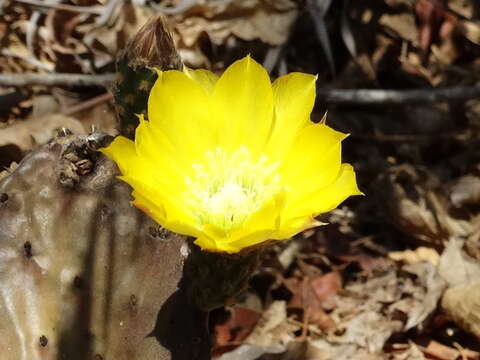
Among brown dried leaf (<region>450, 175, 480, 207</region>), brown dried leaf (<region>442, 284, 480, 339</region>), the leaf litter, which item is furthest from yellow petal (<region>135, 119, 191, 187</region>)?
brown dried leaf (<region>450, 175, 480, 207</region>)

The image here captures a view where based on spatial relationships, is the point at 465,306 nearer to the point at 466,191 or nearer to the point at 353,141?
the point at 466,191

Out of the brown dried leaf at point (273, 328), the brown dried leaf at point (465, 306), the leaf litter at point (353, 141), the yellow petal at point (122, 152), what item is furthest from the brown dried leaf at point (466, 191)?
the yellow petal at point (122, 152)

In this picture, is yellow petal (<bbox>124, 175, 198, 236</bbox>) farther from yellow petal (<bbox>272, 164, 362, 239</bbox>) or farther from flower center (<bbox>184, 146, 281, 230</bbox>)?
yellow petal (<bbox>272, 164, 362, 239</bbox>)

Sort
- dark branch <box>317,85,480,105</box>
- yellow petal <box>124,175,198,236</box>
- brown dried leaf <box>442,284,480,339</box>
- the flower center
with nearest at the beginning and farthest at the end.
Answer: yellow petal <box>124,175,198,236</box> → the flower center → brown dried leaf <box>442,284,480,339</box> → dark branch <box>317,85,480,105</box>

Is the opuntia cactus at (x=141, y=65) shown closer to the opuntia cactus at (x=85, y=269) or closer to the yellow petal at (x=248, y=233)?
the opuntia cactus at (x=85, y=269)

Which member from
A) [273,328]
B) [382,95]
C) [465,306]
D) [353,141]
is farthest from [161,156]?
[353,141]
